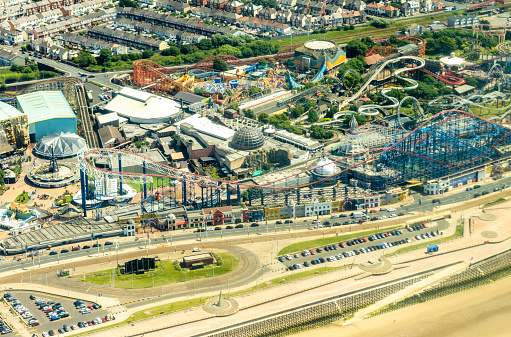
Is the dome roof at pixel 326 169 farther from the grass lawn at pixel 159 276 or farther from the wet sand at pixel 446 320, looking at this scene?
the wet sand at pixel 446 320

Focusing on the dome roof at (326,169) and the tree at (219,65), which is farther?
the tree at (219,65)

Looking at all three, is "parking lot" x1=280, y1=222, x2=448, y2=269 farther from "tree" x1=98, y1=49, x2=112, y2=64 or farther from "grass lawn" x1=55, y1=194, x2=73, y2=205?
A: "tree" x1=98, y1=49, x2=112, y2=64

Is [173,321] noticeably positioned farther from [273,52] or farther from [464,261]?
[273,52]

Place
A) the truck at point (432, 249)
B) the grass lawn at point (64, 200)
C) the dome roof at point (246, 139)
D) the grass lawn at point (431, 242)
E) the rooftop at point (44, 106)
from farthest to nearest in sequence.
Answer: the rooftop at point (44, 106), the dome roof at point (246, 139), the grass lawn at point (64, 200), the grass lawn at point (431, 242), the truck at point (432, 249)

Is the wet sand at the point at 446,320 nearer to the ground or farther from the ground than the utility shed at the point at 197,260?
nearer to the ground

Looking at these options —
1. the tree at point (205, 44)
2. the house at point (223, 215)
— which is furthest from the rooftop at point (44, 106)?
the tree at point (205, 44)

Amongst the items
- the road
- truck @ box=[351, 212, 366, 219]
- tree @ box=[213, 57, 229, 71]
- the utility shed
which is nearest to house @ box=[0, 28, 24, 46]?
tree @ box=[213, 57, 229, 71]

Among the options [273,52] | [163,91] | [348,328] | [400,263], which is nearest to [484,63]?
[273,52]
